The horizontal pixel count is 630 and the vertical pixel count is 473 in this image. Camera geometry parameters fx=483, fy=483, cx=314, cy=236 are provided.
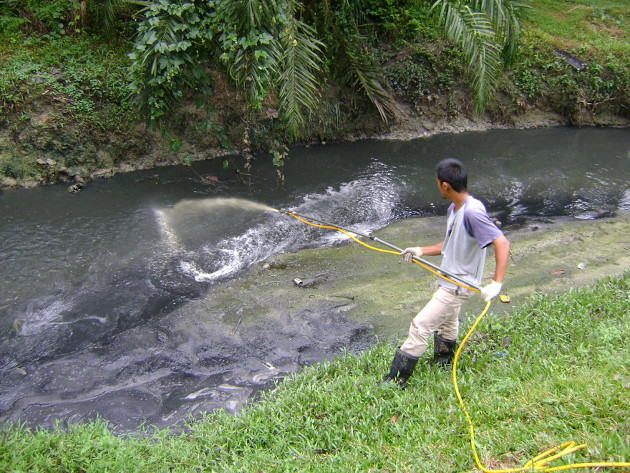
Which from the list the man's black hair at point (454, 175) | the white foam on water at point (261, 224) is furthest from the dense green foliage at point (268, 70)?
the man's black hair at point (454, 175)

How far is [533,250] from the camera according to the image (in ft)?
21.0

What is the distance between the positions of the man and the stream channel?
113cm

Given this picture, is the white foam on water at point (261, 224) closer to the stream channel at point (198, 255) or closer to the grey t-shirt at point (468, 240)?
the stream channel at point (198, 255)

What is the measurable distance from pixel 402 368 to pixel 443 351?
46 centimetres

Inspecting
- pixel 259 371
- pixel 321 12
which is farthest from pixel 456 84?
pixel 259 371

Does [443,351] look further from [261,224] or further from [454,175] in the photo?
[261,224]

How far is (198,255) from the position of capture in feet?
21.0

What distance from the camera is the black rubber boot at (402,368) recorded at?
3658mm

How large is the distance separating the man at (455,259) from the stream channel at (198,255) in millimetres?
1127

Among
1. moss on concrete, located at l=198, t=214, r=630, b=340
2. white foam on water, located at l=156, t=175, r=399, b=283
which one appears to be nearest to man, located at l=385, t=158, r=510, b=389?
moss on concrete, located at l=198, t=214, r=630, b=340

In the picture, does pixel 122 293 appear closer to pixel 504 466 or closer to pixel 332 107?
pixel 504 466

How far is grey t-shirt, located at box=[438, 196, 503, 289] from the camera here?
3236 mm

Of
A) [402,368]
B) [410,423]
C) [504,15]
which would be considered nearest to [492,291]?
[402,368]

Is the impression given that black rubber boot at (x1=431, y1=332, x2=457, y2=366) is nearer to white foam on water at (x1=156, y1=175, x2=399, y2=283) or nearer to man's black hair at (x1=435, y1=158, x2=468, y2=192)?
man's black hair at (x1=435, y1=158, x2=468, y2=192)
